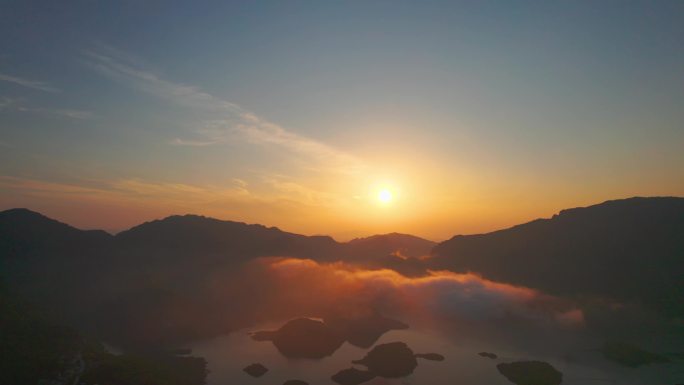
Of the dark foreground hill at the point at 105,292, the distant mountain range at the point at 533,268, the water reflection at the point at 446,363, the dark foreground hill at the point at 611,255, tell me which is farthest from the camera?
the dark foreground hill at the point at 611,255

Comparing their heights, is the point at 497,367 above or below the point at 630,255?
below

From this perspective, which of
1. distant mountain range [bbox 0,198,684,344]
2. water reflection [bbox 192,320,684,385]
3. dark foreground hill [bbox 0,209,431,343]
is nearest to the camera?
water reflection [bbox 192,320,684,385]

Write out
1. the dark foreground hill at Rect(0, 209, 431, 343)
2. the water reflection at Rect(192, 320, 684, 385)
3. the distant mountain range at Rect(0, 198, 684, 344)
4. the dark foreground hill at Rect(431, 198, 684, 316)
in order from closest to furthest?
the water reflection at Rect(192, 320, 684, 385), the dark foreground hill at Rect(0, 209, 431, 343), the distant mountain range at Rect(0, 198, 684, 344), the dark foreground hill at Rect(431, 198, 684, 316)

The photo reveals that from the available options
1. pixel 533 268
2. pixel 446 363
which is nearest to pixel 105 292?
pixel 446 363

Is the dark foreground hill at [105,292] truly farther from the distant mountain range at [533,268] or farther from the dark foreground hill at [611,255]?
the dark foreground hill at [611,255]

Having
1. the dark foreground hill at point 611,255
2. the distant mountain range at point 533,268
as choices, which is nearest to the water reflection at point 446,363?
the distant mountain range at point 533,268

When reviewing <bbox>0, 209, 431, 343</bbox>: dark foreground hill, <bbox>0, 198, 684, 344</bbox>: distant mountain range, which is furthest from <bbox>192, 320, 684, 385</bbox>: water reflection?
<bbox>0, 198, 684, 344</bbox>: distant mountain range

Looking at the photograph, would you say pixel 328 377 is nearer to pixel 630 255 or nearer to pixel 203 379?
pixel 203 379

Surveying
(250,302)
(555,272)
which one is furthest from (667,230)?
(250,302)

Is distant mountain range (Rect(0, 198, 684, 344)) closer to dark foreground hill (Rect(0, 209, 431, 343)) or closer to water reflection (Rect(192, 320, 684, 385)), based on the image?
dark foreground hill (Rect(0, 209, 431, 343))
